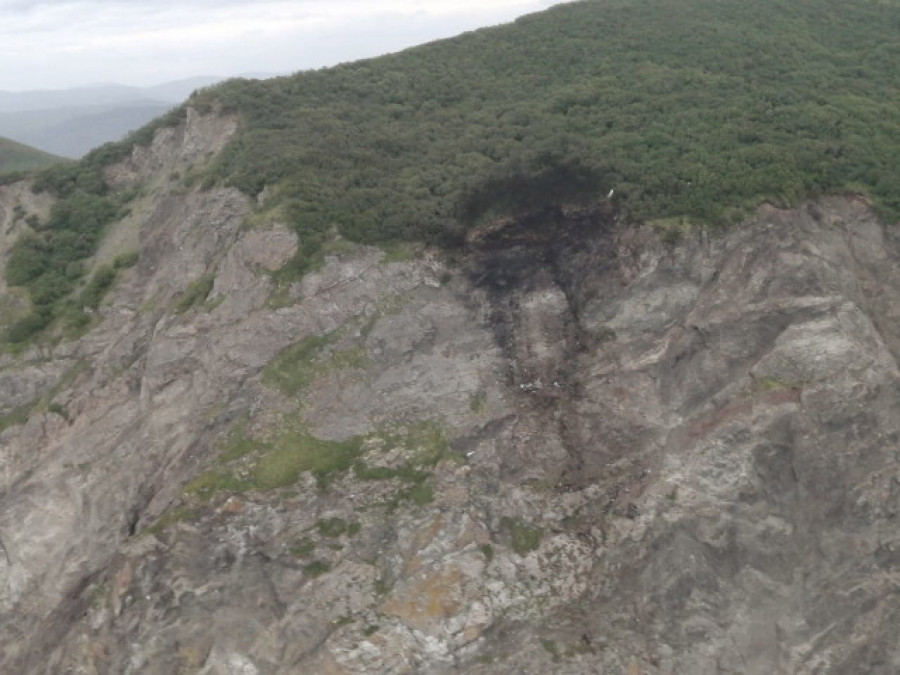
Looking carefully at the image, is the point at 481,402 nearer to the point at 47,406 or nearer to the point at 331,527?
the point at 331,527

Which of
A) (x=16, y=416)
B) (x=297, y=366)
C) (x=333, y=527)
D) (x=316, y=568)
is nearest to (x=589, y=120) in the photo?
(x=297, y=366)

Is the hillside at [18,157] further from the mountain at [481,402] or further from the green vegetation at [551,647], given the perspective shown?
the green vegetation at [551,647]

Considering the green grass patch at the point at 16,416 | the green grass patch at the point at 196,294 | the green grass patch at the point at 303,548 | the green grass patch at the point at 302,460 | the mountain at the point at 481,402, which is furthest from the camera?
the green grass patch at the point at 196,294

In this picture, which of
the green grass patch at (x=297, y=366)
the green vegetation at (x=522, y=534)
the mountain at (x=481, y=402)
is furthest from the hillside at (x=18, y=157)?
the green vegetation at (x=522, y=534)

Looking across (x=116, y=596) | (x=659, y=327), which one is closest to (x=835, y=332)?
(x=659, y=327)

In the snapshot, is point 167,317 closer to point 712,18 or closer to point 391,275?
point 391,275

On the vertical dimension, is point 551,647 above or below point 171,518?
below
